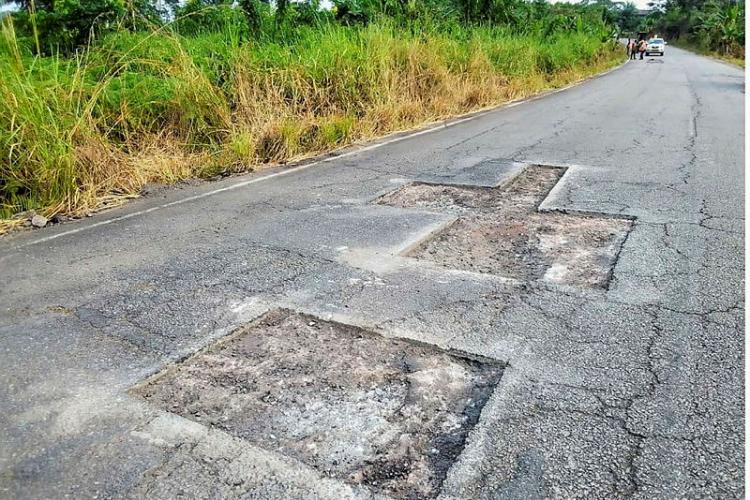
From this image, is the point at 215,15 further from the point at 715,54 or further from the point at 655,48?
the point at 655,48

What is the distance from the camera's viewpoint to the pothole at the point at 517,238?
378cm

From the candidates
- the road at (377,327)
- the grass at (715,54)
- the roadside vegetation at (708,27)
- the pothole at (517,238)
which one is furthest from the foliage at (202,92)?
the roadside vegetation at (708,27)

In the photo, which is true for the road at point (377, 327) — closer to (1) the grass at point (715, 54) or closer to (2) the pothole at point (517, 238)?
(2) the pothole at point (517, 238)

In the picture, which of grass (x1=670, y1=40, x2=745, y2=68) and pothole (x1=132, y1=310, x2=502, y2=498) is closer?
pothole (x1=132, y1=310, x2=502, y2=498)

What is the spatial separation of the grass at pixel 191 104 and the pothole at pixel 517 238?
2625mm

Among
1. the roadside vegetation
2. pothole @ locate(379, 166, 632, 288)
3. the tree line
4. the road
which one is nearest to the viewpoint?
the road

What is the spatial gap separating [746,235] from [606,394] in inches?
103

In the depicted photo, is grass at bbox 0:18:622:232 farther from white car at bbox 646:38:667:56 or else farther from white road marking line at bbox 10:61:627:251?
white car at bbox 646:38:667:56

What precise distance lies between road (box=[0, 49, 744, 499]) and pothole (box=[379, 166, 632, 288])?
0.48ft

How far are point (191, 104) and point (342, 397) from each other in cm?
560

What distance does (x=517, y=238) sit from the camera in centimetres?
436

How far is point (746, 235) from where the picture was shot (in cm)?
421

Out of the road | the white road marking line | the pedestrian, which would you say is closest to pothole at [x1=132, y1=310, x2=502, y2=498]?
the road

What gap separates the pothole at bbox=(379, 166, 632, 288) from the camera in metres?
3.78
